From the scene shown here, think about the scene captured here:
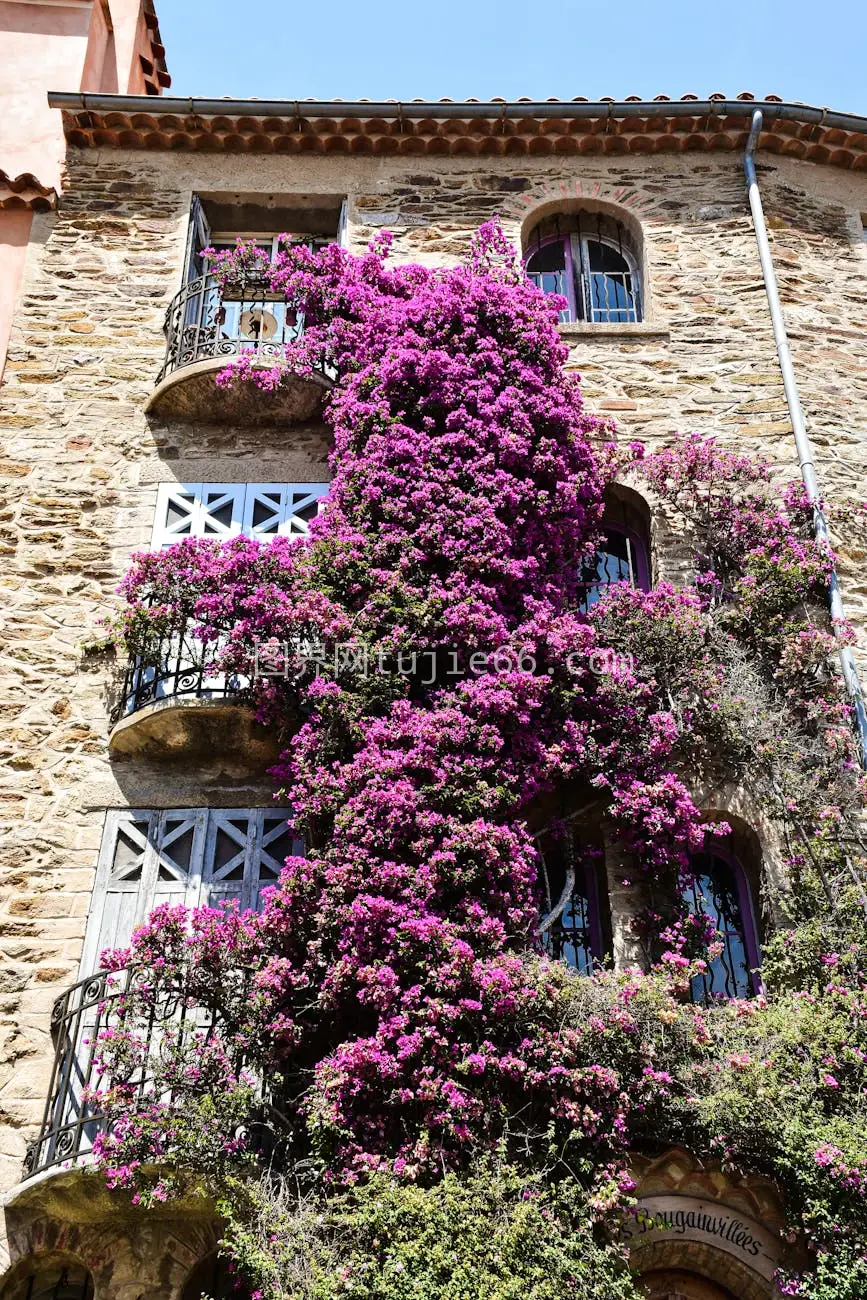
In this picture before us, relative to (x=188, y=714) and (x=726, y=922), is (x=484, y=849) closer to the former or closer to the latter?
(x=726, y=922)

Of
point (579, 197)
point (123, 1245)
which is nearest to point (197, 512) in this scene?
point (579, 197)

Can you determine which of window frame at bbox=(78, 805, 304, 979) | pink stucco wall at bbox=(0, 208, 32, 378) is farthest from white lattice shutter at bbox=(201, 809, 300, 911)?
pink stucco wall at bbox=(0, 208, 32, 378)

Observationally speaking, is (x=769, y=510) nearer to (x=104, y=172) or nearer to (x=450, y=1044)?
(x=450, y=1044)

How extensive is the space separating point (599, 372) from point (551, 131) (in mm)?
2813

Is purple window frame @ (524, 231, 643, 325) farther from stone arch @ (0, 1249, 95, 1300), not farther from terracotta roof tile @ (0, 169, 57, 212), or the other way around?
stone arch @ (0, 1249, 95, 1300)

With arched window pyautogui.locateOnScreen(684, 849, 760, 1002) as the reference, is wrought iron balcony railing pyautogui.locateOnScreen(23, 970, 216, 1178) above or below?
below

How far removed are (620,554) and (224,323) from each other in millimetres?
4304

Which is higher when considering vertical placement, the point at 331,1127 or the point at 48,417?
the point at 48,417

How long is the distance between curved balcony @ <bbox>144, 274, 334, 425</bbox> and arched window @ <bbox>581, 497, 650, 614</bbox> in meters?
2.75

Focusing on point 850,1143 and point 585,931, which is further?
point 585,931

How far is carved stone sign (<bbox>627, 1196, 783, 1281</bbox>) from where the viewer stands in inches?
323

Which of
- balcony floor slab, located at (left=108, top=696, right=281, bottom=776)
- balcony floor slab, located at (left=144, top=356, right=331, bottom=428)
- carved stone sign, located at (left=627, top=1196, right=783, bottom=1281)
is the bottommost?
carved stone sign, located at (left=627, top=1196, right=783, bottom=1281)

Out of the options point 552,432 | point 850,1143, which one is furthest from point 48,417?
point 850,1143

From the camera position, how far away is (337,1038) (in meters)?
8.40
